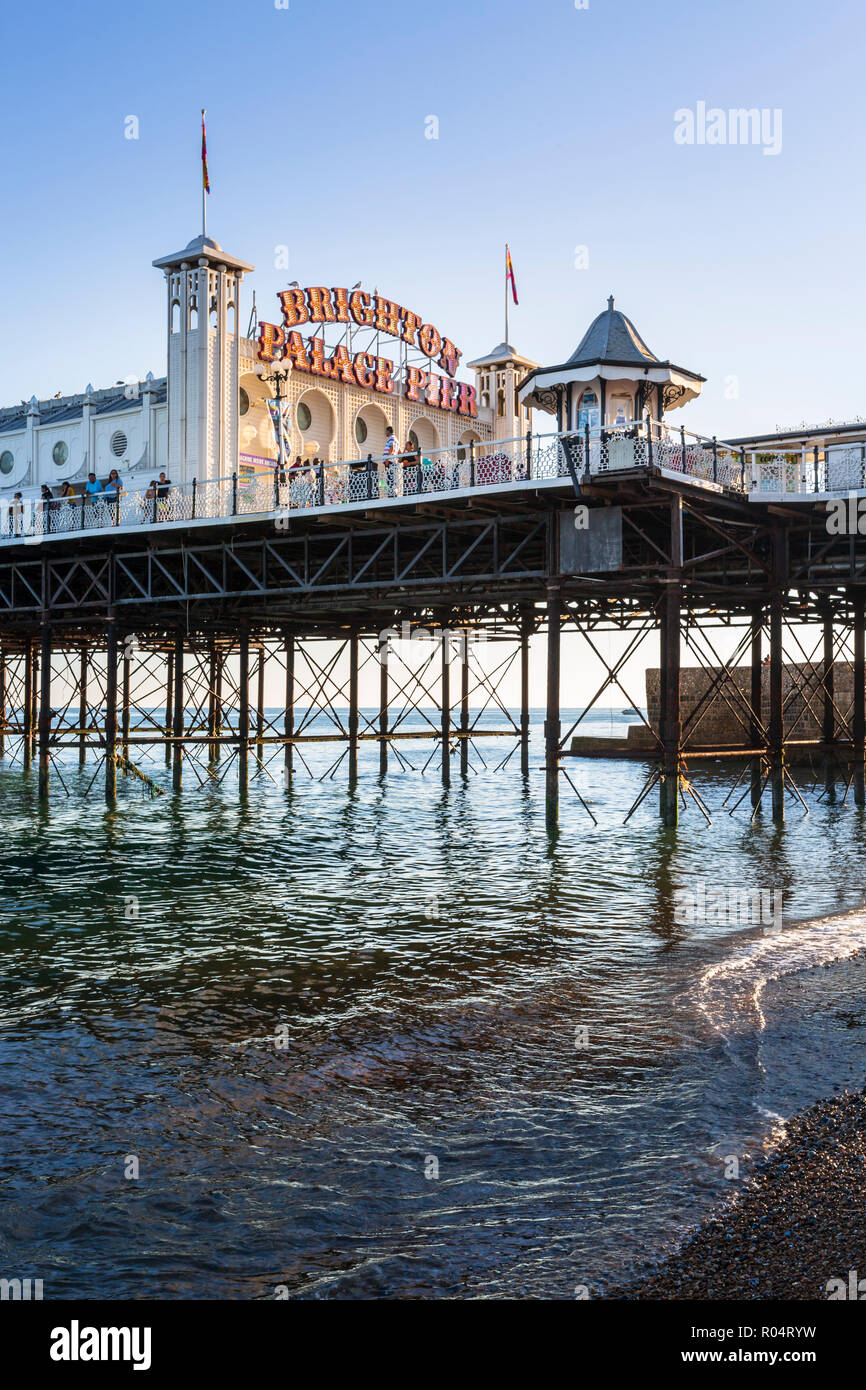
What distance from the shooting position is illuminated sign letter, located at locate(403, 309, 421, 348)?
1629 inches

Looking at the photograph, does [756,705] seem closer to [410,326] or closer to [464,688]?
[464,688]

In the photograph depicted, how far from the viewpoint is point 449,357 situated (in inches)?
1729

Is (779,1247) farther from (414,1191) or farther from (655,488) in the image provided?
(655,488)

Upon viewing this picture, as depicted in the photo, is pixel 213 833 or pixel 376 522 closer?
pixel 213 833

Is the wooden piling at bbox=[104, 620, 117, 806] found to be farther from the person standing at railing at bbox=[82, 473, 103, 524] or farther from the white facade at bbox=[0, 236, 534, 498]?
the white facade at bbox=[0, 236, 534, 498]

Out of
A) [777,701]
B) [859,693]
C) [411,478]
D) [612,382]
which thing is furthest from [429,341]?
[777,701]

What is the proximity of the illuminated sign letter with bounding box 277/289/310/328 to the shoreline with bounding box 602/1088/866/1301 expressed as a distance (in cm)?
3500

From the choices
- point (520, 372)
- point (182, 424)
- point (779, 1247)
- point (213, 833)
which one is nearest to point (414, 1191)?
point (779, 1247)

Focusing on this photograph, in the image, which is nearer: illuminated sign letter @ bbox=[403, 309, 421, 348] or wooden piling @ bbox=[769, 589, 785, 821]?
wooden piling @ bbox=[769, 589, 785, 821]

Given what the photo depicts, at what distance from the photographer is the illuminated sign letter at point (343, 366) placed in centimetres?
3912

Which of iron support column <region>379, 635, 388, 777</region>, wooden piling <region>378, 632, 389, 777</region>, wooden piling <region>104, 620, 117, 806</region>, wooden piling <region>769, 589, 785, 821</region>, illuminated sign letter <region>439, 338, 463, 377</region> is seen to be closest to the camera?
wooden piling <region>769, 589, 785, 821</region>

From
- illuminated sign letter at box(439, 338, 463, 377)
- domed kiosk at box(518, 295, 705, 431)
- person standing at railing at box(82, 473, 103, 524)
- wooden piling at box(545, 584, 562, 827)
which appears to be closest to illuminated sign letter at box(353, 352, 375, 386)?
illuminated sign letter at box(439, 338, 463, 377)

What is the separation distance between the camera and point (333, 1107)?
8.15 metres
